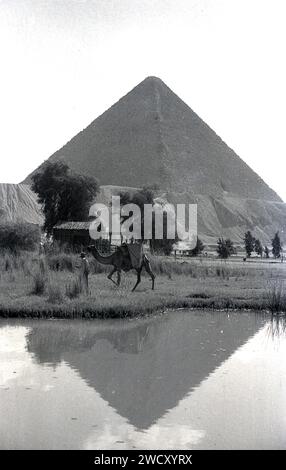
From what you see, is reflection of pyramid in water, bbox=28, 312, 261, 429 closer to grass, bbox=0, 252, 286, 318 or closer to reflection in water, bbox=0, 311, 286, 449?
reflection in water, bbox=0, 311, 286, 449

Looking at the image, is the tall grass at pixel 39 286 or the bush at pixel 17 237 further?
the bush at pixel 17 237

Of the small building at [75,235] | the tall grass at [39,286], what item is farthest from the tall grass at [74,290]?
the small building at [75,235]

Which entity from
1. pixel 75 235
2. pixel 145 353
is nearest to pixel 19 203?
pixel 75 235

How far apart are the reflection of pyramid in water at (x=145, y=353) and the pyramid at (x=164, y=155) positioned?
339 ft

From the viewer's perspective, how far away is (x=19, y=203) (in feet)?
262

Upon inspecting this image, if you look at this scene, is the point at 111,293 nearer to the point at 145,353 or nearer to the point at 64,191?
the point at 145,353

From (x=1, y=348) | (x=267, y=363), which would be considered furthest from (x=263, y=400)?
(x=1, y=348)

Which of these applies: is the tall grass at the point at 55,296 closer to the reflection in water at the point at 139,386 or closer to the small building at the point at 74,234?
the reflection in water at the point at 139,386

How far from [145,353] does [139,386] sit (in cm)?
197

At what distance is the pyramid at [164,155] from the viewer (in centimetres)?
13712

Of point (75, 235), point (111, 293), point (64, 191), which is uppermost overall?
point (64, 191)

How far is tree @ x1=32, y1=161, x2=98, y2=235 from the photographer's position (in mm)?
40719

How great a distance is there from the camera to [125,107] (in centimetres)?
17738

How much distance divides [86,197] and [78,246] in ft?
29.6
